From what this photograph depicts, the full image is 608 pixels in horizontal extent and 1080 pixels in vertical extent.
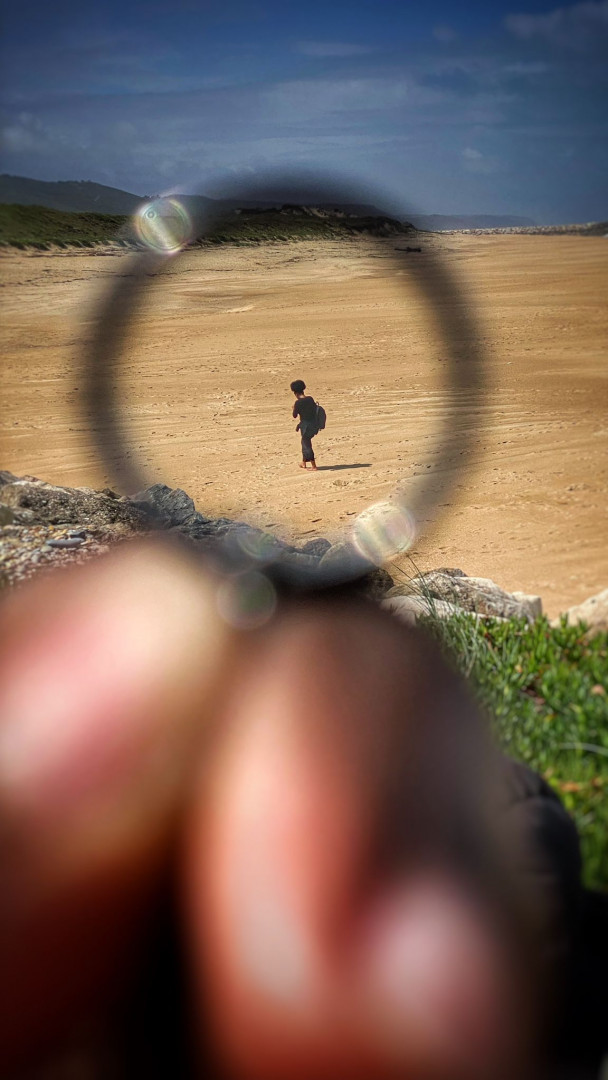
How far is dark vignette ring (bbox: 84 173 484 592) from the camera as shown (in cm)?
342

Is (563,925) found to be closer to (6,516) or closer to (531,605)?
(531,605)

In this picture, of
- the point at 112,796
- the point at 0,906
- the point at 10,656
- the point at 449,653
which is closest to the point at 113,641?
the point at 10,656

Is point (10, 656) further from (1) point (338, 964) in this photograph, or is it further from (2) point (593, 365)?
(2) point (593, 365)

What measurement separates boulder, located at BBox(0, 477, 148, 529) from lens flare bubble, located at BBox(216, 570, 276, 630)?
136 centimetres

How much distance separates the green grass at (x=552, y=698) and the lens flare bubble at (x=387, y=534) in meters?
0.81

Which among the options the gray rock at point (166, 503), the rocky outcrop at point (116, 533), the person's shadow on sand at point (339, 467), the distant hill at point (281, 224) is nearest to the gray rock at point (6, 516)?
the rocky outcrop at point (116, 533)

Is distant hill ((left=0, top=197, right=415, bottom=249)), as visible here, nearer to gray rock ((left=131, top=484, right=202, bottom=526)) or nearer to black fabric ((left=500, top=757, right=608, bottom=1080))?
gray rock ((left=131, top=484, right=202, bottom=526))

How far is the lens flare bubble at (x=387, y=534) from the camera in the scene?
4168 mm

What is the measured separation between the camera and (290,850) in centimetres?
137

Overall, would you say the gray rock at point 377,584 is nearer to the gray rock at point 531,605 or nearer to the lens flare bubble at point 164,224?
the gray rock at point 531,605

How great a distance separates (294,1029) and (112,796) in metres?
0.52

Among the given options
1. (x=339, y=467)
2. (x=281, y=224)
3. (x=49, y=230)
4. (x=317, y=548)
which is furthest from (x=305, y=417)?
(x=49, y=230)

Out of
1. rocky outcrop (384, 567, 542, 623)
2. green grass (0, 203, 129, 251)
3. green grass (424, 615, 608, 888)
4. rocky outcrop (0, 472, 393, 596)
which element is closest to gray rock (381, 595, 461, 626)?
rocky outcrop (384, 567, 542, 623)

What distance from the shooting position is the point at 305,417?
27.9ft
